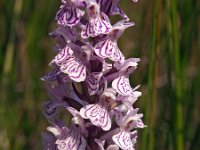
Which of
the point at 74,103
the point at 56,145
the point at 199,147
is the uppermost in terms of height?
the point at 74,103

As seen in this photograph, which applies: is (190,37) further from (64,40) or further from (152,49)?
(64,40)

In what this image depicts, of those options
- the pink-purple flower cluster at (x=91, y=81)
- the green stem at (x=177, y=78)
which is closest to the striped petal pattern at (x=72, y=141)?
the pink-purple flower cluster at (x=91, y=81)

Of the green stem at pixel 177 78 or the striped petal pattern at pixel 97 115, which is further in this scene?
the green stem at pixel 177 78

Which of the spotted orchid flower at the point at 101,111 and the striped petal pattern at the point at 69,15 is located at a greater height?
the striped petal pattern at the point at 69,15

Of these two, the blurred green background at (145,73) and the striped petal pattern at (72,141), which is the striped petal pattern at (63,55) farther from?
the blurred green background at (145,73)

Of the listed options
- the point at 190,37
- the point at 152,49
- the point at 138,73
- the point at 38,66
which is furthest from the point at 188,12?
the point at 38,66

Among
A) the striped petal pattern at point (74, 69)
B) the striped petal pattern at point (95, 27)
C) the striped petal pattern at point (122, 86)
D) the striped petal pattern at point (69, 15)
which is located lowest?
the striped petal pattern at point (122, 86)
